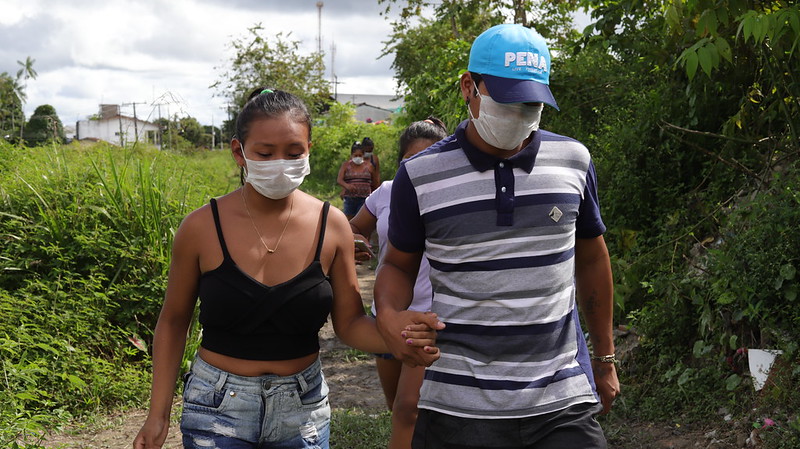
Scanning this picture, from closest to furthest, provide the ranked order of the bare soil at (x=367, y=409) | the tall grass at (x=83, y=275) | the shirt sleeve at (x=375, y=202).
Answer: the shirt sleeve at (x=375, y=202) < the bare soil at (x=367, y=409) < the tall grass at (x=83, y=275)

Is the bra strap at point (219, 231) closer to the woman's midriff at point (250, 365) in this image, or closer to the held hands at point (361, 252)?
the woman's midriff at point (250, 365)

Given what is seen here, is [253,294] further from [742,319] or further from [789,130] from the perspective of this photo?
[789,130]

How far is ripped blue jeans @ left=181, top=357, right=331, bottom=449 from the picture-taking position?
2656 mm

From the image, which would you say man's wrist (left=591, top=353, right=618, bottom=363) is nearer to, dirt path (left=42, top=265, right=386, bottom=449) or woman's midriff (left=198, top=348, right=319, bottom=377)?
woman's midriff (left=198, top=348, right=319, bottom=377)

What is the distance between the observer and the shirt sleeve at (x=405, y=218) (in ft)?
8.86

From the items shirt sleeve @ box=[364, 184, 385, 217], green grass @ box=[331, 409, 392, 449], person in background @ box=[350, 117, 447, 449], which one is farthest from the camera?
green grass @ box=[331, 409, 392, 449]

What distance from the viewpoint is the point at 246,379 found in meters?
2.67

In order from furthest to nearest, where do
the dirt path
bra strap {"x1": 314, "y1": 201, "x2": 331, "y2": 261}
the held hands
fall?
the dirt path, the held hands, bra strap {"x1": 314, "y1": 201, "x2": 331, "y2": 261}

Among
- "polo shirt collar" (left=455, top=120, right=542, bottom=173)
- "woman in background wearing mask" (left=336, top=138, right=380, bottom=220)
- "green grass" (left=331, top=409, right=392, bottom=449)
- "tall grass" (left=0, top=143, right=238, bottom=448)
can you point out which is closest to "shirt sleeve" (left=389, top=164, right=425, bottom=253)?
"polo shirt collar" (left=455, top=120, right=542, bottom=173)

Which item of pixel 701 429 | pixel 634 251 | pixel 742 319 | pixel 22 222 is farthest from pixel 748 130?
pixel 22 222

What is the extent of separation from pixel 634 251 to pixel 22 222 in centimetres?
479

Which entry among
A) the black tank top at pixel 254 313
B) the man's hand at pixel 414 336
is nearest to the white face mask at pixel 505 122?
the man's hand at pixel 414 336

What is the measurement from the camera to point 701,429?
521 centimetres

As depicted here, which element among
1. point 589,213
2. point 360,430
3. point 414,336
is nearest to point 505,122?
point 589,213
